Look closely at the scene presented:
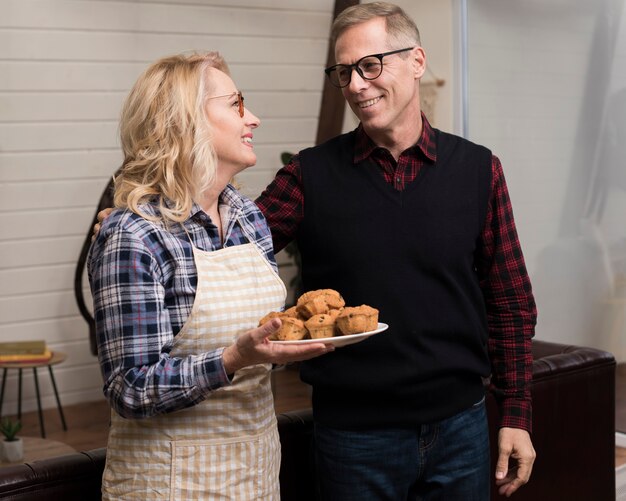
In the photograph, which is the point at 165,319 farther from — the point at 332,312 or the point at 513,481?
the point at 513,481

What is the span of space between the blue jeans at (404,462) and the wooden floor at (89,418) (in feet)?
10.5

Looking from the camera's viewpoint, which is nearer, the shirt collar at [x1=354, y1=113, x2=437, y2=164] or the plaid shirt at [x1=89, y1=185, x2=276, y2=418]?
the plaid shirt at [x1=89, y1=185, x2=276, y2=418]

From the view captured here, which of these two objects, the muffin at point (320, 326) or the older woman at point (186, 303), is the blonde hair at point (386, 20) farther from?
the muffin at point (320, 326)

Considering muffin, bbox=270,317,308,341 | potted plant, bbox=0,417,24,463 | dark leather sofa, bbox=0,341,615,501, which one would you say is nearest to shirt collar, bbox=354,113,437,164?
muffin, bbox=270,317,308,341

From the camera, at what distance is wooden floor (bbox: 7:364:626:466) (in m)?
5.15

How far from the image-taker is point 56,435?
5.27 meters

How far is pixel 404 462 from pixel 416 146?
0.66 meters

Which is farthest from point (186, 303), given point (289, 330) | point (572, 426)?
point (572, 426)

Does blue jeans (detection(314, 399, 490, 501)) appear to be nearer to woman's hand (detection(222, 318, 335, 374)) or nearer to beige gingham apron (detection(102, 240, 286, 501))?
beige gingham apron (detection(102, 240, 286, 501))

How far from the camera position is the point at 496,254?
2051mm

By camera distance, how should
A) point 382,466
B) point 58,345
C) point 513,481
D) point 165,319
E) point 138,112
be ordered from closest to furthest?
point 165,319
point 138,112
point 382,466
point 513,481
point 58,345

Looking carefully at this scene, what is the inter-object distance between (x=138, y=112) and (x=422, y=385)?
78cm

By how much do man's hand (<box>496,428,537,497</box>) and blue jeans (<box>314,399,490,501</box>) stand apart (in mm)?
60

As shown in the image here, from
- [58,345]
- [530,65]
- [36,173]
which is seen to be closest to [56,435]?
[58,345]
